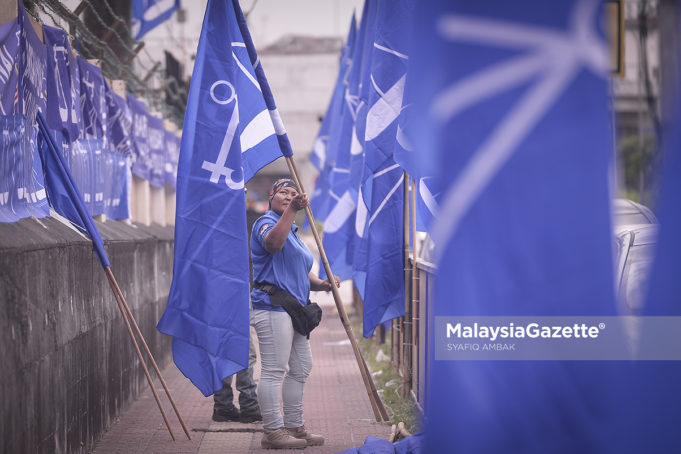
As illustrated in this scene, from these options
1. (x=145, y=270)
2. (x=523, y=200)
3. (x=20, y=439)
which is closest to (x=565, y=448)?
(x=523, y=200)

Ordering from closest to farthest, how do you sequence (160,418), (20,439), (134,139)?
(20,439) → (160,418) → (134,139)

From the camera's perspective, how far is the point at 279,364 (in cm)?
640

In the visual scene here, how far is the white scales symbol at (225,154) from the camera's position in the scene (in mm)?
6324

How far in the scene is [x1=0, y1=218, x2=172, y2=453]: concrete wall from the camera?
183 inches

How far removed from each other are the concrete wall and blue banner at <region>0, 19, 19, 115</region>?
0.70m

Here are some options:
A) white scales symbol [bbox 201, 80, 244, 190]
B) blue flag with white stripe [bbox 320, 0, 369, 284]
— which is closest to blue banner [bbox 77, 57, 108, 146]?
white scales symbol [bbox 201, 80, 244, 190]

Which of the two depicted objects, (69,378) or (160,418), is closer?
(69,378)

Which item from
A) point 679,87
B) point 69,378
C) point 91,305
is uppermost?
point 679,87

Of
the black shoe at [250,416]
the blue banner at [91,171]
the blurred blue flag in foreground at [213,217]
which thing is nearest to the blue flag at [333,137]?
the blue banner at [91,171]

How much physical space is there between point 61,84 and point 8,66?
1591mm

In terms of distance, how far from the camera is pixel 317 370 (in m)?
10.7

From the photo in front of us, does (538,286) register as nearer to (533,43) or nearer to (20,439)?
(533,43)

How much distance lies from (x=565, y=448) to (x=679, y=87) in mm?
1449

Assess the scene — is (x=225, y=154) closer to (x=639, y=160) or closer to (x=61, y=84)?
(x=61, y=84)
